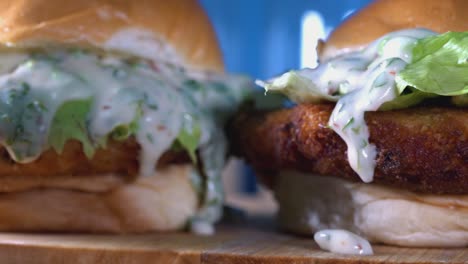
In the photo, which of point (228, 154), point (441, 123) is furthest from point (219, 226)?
point (441, 123)

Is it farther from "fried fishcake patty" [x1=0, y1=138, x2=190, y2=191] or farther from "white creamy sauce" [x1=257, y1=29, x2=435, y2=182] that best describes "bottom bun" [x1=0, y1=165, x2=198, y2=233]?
"white creamy sauce" [x1=257, y1=29, x2=435, y2=182]

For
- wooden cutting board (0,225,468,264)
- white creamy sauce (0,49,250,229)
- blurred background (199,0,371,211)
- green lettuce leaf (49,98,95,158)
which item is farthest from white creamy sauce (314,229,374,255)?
blurred background (199,0,371,211)

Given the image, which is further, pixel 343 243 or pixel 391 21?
pixel 391 21

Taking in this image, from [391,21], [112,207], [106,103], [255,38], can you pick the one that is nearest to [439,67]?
[391,21]

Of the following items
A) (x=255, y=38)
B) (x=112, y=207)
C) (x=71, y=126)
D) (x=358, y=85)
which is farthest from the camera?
(x=255, y=38)

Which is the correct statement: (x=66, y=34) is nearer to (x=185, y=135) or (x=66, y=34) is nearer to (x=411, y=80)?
(x=185, y=135)

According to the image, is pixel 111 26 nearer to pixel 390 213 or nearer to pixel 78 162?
pixel 78 162

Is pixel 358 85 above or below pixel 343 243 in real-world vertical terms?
above
